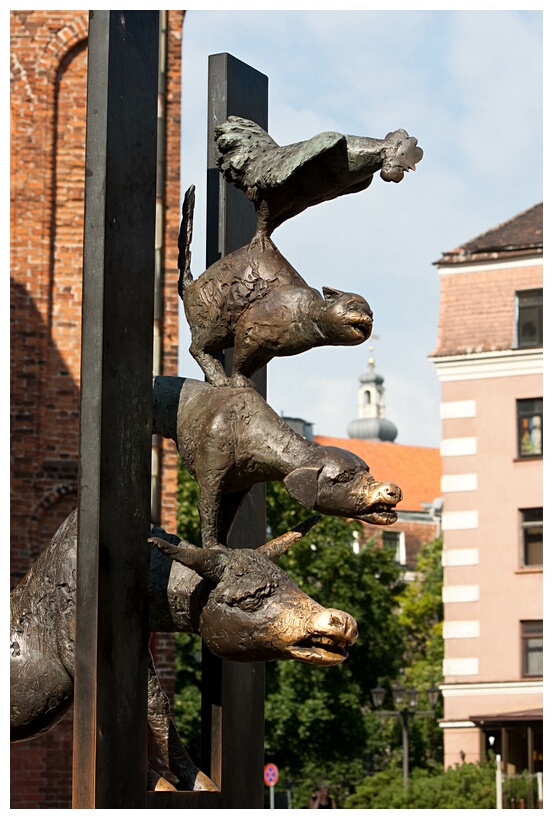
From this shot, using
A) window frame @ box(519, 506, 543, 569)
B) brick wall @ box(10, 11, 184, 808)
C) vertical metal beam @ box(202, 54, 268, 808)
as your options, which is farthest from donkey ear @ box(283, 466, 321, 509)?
window frame @ box(519, 506, 543, 569)

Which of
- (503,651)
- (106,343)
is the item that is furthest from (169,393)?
(503,651)

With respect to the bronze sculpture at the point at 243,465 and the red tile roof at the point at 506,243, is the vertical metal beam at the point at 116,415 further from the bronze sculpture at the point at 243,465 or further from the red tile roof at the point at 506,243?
the red tile roof at the point at 506,243

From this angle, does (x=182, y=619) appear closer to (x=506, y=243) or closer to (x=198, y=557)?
(x=198, y=557)

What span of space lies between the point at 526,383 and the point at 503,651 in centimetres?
543

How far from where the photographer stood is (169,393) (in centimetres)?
364

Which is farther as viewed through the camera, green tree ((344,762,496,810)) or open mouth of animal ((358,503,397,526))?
green tree ((344,762,496,810))

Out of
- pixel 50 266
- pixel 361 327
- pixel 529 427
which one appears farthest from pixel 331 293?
pixel 529 427

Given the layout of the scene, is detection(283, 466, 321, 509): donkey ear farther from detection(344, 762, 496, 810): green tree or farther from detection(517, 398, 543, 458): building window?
detection(517, 398, 543, 458): building window

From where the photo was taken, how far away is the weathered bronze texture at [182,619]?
3227 mm

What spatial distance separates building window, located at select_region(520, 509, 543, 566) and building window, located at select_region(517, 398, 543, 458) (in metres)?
1.21

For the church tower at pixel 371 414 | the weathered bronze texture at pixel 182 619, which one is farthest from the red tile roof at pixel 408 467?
the weathered bronze texture at pixel 182 619

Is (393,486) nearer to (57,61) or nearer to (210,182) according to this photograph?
(210,182)

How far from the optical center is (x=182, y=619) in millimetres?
3561

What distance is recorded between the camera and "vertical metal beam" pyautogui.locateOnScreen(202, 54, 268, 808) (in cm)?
375
